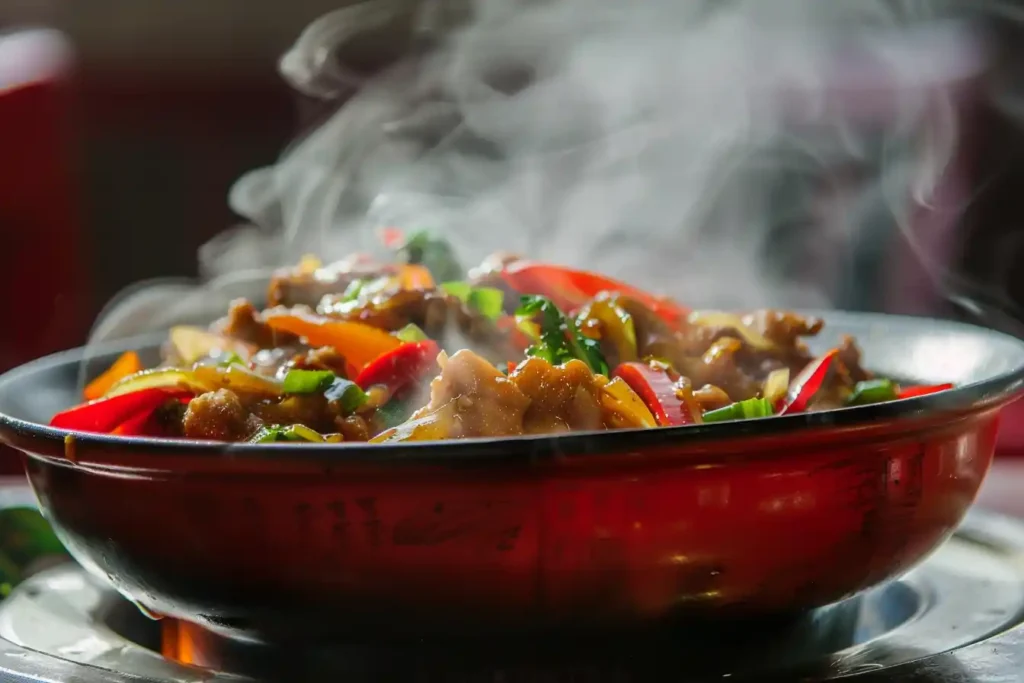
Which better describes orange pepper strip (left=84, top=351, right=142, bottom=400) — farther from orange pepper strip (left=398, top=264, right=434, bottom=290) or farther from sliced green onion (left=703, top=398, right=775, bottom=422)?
sliced green onion (left=703, top=398, right=775, bottom=422)

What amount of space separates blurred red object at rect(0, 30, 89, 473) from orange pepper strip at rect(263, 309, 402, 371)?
2707 millimetres

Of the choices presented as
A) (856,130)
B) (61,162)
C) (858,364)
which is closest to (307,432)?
(858,364)

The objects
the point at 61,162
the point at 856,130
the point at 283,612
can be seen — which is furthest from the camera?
the point at 856,130

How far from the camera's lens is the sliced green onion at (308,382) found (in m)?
1.32

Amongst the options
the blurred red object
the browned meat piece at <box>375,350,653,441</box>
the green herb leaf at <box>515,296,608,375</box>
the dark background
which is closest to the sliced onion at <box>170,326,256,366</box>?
the green herb leaf at <box>515,296,608,375</box>

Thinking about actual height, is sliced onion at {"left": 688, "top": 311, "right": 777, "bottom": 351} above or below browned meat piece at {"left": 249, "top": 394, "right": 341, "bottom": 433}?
above

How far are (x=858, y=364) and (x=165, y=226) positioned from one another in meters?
5.17

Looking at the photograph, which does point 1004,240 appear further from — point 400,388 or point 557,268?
point 400,388

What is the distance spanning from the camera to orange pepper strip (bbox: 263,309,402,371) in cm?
146

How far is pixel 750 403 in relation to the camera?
4.25 feet

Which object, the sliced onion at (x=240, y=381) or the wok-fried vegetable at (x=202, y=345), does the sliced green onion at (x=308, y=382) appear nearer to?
the sliced onion at (x=240, y=381)

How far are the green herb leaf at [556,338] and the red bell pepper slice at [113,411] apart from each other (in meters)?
0.42

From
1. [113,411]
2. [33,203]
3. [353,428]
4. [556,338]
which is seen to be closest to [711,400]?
[556,338]

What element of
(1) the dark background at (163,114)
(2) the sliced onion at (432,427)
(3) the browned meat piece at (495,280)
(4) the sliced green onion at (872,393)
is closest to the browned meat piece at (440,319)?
(3) the browned meat piece at (495,280)
